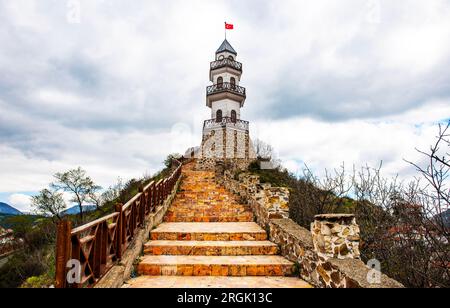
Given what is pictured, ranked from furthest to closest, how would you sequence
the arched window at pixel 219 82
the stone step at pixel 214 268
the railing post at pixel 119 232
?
the arched window at pixel 219 82 → the stone step at pixel 214 268 → the railing post at pixel 119 232

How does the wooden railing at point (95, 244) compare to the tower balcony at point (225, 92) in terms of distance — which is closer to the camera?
the wooden railing at point (95, 244)

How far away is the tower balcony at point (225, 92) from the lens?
85.1 feet

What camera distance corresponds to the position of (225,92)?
25.9 metres

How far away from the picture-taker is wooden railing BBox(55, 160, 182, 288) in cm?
292

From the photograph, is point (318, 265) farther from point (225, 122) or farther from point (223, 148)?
point (225, 122)

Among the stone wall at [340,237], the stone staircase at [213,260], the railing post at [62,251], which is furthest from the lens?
the stone staircase at [213,260]

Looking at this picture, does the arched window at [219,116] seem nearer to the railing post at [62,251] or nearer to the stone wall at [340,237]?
the stone wall at [340,237]

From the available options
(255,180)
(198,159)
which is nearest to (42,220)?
(198,159)

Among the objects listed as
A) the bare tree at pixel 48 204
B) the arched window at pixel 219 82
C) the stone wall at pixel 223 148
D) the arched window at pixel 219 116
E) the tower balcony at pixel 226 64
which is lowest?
the bare tree at pixel 48 204

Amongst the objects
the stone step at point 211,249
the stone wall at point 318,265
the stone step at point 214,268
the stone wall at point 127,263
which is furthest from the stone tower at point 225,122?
the stone step at point 214,268

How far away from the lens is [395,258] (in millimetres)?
5508
